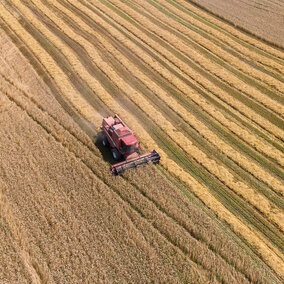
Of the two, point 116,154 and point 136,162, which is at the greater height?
point 116,154

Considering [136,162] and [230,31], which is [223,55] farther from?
[136,162]

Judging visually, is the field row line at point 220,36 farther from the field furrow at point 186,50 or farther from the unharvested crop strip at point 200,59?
the field furrow at point 186,50

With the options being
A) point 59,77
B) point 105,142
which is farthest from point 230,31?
point 105,142

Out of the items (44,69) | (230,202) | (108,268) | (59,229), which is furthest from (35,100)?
(230,202)

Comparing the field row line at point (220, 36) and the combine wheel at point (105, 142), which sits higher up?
the field row line at point (220, 36)

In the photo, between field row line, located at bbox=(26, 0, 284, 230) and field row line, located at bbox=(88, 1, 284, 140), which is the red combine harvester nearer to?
field row line, located at bbox=(26, 0, 284, 230)

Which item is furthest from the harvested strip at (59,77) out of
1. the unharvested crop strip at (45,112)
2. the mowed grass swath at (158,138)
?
the unharvested crop strip at (45,112)
